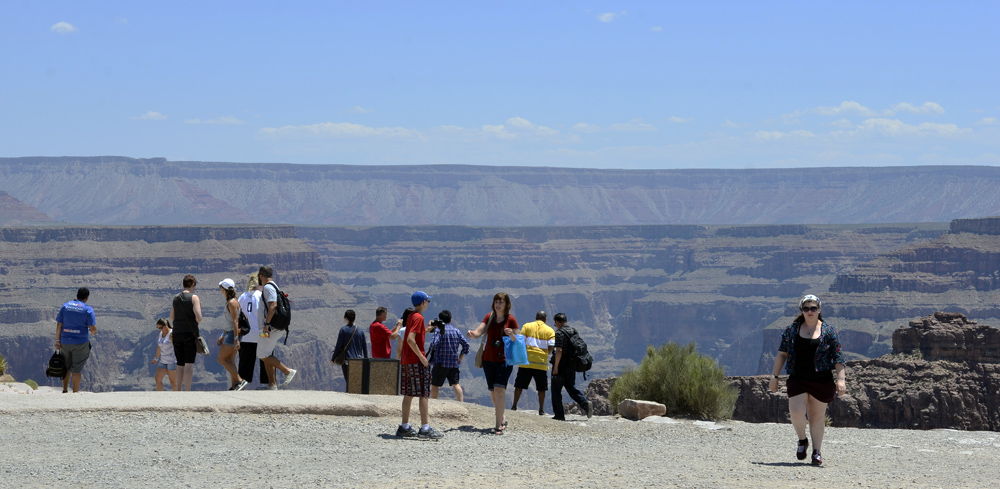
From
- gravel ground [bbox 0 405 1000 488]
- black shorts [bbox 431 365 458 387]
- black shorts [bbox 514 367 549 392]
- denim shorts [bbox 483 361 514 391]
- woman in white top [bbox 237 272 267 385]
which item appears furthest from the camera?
black shorts [bbox 514 367 549 392]

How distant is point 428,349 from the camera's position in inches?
537

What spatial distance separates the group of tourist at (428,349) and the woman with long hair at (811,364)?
1 cm

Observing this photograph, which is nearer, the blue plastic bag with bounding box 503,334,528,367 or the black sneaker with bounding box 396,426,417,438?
the black sneaker with bounding box 396,426,417,438

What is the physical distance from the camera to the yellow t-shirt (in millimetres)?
15750

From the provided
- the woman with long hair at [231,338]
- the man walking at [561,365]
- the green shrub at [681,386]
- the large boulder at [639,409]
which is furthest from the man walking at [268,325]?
the green shrub at [681,386]

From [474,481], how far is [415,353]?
2465 mm

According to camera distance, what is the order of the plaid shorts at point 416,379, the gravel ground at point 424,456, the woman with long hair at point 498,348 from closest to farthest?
the gravel ground at point 424,456 < the plaid shorts at point 416,379 < the woman with long hair at point 498,348

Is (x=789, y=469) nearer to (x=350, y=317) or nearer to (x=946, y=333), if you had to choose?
(x=350, y=317)

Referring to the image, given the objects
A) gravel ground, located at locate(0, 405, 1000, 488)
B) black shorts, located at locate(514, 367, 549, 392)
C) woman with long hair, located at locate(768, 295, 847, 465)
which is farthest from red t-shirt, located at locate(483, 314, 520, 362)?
woman with long hair, located at locate(768, 295, 847, 465)

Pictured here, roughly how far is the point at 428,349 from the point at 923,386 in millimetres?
21419

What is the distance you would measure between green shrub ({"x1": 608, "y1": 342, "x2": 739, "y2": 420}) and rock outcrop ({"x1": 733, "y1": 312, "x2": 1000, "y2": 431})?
8.89 m

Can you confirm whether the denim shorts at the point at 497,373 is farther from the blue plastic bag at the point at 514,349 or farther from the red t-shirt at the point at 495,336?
the blue plastic bag at the point at 514,349

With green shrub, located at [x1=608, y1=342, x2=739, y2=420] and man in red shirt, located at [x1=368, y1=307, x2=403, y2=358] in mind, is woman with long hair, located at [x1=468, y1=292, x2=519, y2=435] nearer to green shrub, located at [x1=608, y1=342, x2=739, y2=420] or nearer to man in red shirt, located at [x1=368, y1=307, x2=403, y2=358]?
man in red shirt, located at [x1=368, y1=307, x2=403, y2=358]

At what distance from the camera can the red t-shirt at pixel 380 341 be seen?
16859 mm
